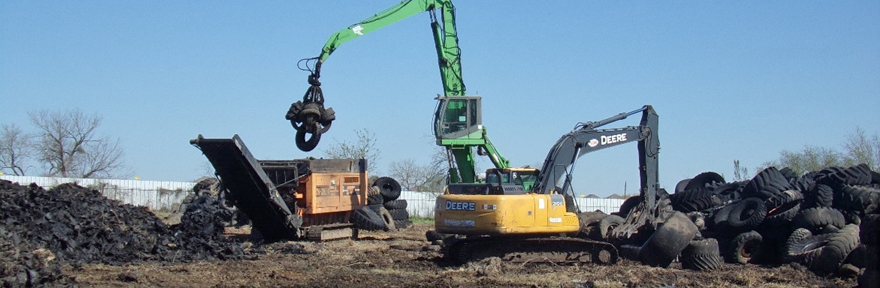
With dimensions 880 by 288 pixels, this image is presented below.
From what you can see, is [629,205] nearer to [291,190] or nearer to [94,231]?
[291,190]

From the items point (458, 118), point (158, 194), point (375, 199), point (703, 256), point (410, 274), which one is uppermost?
point (458, 118)

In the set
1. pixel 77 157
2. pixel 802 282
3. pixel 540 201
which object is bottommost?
pixel 802 282

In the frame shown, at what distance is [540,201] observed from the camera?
1526cm

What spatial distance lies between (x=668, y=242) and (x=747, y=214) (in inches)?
122

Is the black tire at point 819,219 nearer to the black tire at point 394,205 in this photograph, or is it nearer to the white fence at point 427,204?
the black tire at point 394,205

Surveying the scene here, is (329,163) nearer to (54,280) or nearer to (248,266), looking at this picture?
(248,266)

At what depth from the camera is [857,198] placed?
16.5m

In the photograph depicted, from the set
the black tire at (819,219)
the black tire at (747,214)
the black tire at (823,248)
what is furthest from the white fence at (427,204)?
the black tire at (823,248)

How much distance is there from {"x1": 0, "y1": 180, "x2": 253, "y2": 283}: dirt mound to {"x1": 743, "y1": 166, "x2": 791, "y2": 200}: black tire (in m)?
10.6

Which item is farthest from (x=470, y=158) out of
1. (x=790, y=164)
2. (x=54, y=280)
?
(x=790, y=164)

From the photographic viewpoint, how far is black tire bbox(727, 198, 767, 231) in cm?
1677

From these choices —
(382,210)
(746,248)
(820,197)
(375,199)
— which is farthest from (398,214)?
(820,197)

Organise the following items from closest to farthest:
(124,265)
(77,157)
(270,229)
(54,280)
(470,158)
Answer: (54,280), (124,265), (270,229), (470,158), (77,157)

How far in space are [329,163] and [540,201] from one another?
7.20m
